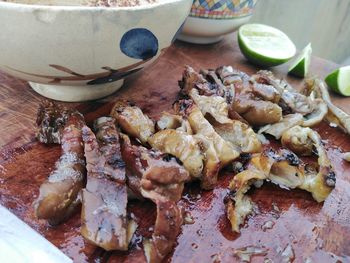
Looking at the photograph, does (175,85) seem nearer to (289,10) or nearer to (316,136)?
(316,136)

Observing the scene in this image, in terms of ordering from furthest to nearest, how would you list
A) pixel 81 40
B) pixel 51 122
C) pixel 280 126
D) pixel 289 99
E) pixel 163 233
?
1. pixel 289 99
2. pixel 280 126
3. pixel 51 122
4. pixel 81 40
5. pixel 163 233

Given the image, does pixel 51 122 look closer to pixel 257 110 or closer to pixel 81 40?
pixel 81 40

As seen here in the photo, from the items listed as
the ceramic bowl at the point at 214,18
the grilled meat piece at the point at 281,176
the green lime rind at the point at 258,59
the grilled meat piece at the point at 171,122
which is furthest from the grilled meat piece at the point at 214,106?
the ceramic bowl at the point at 214,18

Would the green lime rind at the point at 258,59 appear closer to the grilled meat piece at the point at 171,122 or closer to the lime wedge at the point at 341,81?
the lime wedge at the point at 341,81

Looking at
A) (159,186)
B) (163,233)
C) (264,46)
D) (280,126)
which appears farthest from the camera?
(264,46)

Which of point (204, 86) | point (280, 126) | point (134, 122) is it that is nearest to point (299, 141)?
point (280, 126)

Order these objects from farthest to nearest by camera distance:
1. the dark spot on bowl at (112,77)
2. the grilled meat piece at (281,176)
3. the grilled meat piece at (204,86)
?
the grilled meat piece at (204,86), the dark spot on bowl at (112,77), the grilled meat piece at (281,176)
